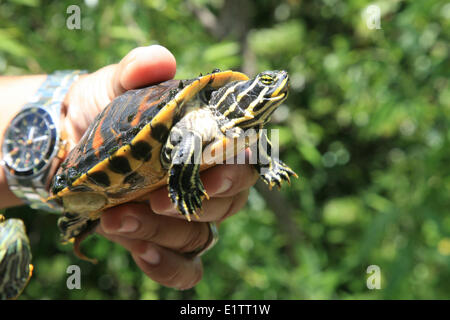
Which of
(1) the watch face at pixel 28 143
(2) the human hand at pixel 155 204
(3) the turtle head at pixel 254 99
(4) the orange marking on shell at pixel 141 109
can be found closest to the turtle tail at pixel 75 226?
(2) the human hand at pixel 155 204

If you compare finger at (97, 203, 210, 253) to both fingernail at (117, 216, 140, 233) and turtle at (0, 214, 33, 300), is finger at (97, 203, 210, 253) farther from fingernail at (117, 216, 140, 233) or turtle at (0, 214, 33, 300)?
turtle at (0, 214, 33, 300)

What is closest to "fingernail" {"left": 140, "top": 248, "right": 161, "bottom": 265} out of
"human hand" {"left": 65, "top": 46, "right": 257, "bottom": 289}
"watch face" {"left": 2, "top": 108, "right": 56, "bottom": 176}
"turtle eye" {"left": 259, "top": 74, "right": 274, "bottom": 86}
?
"human hand" {"left": 65, "top": 46, "right": 257, "bottom": 289}

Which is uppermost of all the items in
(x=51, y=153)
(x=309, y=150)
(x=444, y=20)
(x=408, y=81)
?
(x=444, y=20)

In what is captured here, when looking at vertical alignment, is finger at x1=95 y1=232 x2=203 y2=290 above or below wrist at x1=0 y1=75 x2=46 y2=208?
below

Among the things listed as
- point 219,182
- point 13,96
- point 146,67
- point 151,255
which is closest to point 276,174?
point 219,182

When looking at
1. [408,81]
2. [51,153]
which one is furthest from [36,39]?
[408,81]
